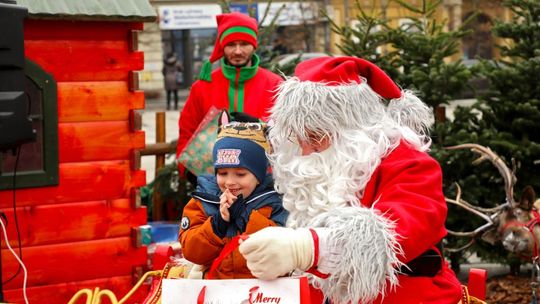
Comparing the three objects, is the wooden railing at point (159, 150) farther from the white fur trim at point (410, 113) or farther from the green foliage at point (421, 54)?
the white fur trim at point (410, 113)

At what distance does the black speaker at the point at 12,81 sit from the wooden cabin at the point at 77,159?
66cm

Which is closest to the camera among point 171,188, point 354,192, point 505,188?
point 354,192

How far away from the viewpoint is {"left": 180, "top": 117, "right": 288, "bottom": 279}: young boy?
3324 millimetres

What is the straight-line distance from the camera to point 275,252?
8.89 feet

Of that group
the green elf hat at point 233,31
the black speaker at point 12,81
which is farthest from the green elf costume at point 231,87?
the black speaker at point 12,81

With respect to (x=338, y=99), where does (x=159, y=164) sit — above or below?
below

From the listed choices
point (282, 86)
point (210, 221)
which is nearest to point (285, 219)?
point (210, 221)

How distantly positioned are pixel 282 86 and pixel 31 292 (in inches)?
123

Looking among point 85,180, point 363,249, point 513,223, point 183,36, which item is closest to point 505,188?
point 513,223

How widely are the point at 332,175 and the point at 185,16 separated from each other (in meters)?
28.9

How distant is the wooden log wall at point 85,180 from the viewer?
5688 mm

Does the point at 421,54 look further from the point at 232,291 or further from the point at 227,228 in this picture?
the point at 232,291

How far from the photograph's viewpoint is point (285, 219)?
3.37 metres

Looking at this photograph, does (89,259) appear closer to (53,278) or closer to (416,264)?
(53,278)
